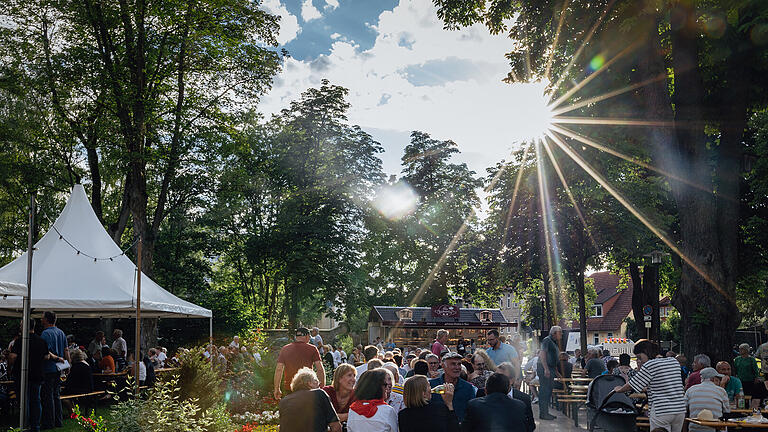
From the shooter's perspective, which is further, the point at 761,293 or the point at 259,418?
the point at 761,293

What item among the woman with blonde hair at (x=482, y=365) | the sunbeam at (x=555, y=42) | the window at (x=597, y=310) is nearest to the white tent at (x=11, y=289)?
the woman with blonde hair at (x=482, y=365)

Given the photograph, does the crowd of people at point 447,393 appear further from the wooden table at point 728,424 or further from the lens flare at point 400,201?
the lens flare at point 400,201

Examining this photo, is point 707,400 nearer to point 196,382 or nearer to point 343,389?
point 343,389

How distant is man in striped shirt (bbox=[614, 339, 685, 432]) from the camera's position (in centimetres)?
888

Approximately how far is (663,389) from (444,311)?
3910 centimetres

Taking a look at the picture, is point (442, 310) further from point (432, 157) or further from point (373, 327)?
point (432, 157)

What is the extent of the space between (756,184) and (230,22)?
21.0 meters

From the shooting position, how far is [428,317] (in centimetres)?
4872

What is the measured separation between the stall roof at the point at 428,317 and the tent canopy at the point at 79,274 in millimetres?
31522

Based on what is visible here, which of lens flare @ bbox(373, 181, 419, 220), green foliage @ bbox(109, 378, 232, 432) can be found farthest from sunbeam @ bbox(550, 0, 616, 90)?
lens flare @ bbox(373, 181, 419, 220)

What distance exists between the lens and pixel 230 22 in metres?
Answer: 24.5

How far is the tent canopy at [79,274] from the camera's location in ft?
45.3

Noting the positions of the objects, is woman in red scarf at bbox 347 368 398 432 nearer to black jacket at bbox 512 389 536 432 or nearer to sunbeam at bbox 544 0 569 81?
black jacket at bbox 512 389 536 432

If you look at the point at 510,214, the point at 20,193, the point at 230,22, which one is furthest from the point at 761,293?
the point at 20,193
